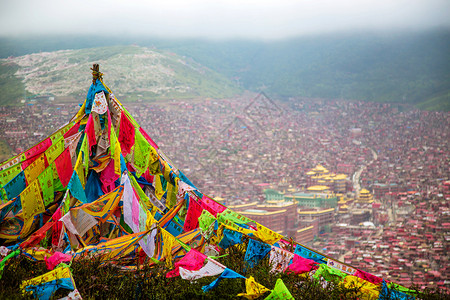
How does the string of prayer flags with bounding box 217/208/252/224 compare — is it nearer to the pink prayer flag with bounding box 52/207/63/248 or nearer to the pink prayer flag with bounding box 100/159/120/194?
the pink prayer flag with bounding box 100/159/120/194

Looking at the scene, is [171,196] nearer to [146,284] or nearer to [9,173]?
[146,284]

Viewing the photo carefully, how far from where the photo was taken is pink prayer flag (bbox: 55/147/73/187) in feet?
21.6

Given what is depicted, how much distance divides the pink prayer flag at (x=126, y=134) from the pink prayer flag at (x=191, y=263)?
2249 millimetres

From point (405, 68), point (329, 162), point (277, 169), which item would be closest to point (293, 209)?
point (277, 169)

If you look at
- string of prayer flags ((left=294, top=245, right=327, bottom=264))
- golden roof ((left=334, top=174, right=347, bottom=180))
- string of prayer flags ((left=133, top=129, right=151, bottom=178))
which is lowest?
golden roof ((left=334, top=174, right=347, bottom=180))

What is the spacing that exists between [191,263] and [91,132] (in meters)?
2.57

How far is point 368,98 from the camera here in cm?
6538

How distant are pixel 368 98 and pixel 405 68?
764 cm

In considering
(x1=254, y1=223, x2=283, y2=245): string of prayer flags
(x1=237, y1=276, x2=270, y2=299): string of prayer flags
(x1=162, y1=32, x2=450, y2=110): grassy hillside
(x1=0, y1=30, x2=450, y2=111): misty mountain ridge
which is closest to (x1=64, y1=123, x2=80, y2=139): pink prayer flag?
(x1=254, y1=223, x2=283, y2=245): string of prayer flags

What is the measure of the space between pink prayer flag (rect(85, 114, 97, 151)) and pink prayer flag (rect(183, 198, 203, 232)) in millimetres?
1554

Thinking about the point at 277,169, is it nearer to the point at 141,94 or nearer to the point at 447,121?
the point at 141,94

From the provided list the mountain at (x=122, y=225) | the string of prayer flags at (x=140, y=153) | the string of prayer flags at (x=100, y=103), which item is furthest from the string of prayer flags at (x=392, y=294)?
the string of prayer flags at (x=100, y=103)

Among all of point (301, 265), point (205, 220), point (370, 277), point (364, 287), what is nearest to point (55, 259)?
point (205, 220)

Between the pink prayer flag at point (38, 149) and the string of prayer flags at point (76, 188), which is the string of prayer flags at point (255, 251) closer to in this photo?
the string of prayer flags at point (76, 188)
